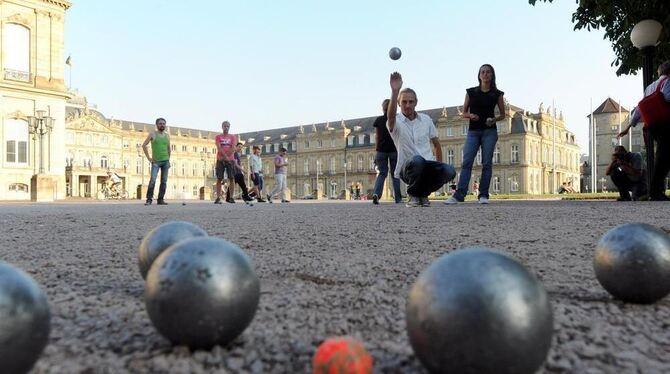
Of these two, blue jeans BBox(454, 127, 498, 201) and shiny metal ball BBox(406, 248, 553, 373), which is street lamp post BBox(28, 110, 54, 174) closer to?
blue jeans BBox(454, 127, 498, 201)

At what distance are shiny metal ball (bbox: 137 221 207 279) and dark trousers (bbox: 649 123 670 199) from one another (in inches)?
342

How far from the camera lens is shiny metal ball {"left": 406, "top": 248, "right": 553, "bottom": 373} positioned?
1032 mm

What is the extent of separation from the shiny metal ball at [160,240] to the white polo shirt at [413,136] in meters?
6.43

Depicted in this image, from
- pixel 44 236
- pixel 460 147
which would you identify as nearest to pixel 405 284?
pixel 44 236

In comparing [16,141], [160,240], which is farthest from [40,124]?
[160,240]

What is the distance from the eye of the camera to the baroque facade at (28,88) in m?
28.3

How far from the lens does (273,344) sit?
4.70ft

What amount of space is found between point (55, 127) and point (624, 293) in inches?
1304

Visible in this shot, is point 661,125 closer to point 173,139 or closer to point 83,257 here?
point 83,257

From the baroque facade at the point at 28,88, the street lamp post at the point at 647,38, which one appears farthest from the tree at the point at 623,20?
the baroque facade at the point at 28,88

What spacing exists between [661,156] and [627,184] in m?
3.57

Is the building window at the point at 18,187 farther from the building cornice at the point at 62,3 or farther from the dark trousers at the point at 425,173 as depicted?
the dark trousers at the point at 425,173

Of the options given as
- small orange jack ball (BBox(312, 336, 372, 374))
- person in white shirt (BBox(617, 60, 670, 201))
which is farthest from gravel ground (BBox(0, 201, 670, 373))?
person in white shirt (BBox(617, 60, 670, 201))

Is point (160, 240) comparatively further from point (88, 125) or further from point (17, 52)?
point (88, 125)
